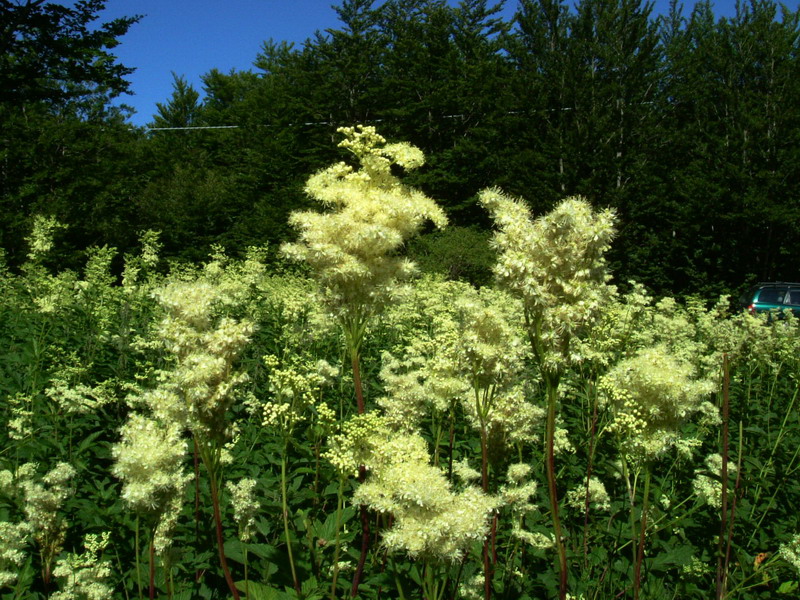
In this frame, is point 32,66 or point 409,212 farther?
point 32,66

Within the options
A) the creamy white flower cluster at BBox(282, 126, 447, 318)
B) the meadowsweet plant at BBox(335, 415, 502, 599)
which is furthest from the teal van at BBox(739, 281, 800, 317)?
the meadowsweet plant at BBox(335, 415, 502, 599)

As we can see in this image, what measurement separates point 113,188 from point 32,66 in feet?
23.8

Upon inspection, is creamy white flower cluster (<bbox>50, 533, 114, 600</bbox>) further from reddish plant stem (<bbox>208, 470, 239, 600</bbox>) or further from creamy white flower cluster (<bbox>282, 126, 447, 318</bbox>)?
creamy white flower cluster (<bbox>282, 126, 447, 318</bbox>)

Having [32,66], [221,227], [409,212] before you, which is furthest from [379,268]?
[221,227]

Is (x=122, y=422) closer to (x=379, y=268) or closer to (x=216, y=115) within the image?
(x=379, y=268)

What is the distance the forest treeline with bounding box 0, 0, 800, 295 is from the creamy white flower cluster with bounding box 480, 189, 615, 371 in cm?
1788

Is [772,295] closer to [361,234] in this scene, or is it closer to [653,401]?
[653,401]

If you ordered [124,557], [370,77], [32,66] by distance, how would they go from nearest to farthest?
[124,557]
[32,66]
[370,77]

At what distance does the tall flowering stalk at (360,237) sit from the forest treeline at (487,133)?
55.4 ft

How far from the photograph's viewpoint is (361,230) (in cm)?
297

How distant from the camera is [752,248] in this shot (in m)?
24.3

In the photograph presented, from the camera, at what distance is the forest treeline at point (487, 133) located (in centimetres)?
2277

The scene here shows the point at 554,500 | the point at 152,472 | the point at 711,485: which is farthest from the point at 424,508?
the point at 711,485

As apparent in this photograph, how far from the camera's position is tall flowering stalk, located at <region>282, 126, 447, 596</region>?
3.02m
